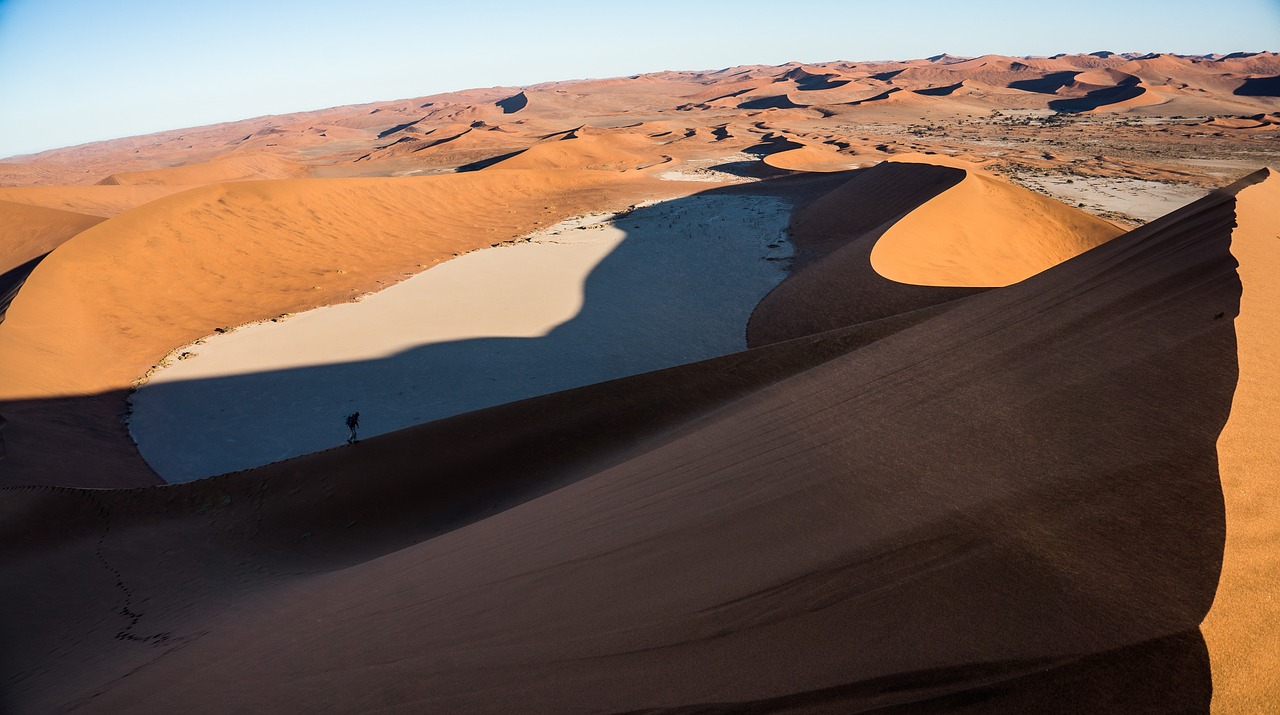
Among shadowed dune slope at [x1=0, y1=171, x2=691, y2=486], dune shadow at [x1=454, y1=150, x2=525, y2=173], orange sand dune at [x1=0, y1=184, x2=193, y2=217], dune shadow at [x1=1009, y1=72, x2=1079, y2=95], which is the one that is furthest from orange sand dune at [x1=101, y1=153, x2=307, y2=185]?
dune shadow at [x1=1009, y1=72, x2=1079, y2=95]

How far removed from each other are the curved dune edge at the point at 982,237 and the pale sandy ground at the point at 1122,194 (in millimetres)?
3961

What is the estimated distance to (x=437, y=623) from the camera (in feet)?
12.8

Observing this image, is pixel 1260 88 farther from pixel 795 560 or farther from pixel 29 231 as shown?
pixel 29 231

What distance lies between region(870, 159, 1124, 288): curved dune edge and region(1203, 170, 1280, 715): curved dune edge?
31.5 ft

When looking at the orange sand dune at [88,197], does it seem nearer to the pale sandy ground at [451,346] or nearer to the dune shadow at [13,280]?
the dune shadow at [13,280]

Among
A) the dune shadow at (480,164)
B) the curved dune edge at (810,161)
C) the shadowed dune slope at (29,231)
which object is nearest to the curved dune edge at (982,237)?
the curved dune edge at (810,161)

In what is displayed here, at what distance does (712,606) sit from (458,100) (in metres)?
164

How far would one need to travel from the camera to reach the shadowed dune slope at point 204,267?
11.5 metres

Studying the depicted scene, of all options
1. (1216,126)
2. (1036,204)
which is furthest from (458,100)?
(1036,204)

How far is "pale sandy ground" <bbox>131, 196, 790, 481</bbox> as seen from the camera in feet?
36.3

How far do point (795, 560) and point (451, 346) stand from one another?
11.5 metres

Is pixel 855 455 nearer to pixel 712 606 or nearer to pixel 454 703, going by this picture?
pixel 712 606

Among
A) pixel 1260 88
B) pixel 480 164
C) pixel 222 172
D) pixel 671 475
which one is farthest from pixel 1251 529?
pixel 1260 88

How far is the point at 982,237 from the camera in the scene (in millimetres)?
15641
